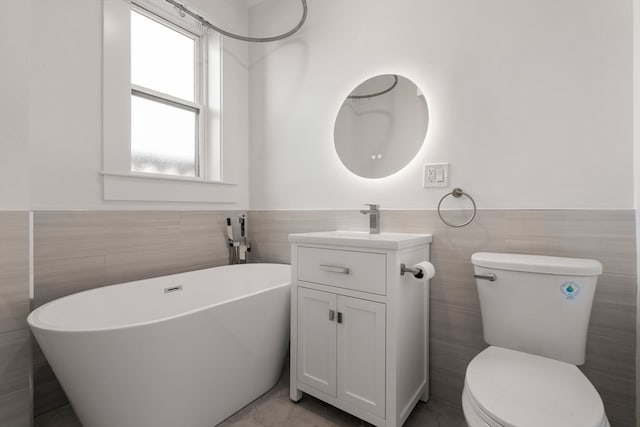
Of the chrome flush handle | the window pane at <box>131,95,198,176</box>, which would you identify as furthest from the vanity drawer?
the window pane at <box>131,95,198,176</box>

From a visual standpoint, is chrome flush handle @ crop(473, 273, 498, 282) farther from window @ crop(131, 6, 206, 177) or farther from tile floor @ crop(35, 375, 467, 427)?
window @ crop(131, 6, 206, 177)

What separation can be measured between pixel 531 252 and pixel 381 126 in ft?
3.30

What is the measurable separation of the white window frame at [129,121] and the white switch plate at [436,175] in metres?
1.45

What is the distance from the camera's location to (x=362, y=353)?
133cm

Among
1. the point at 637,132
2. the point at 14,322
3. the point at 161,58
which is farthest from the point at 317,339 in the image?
the point at 161,58

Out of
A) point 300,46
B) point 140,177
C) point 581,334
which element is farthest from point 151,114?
point 581,334

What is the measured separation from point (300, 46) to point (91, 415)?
7.52 feet

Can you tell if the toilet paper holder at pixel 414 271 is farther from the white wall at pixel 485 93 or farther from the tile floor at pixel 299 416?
the tile floor at pixel 299 416

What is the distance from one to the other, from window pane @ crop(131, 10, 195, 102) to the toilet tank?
2245mm

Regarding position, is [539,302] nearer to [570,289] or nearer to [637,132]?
[570,289]

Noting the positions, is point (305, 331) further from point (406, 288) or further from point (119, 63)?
point (119, 63)

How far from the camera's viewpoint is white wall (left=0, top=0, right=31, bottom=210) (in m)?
1.32

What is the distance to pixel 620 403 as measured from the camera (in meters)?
1.21

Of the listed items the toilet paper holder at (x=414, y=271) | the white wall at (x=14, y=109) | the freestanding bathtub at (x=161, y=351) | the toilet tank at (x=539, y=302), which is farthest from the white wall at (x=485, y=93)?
the white wall at (x=14, y=109)
